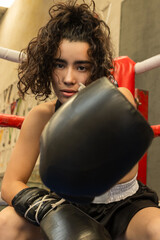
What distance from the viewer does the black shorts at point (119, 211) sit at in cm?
83

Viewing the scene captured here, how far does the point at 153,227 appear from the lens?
0.72 m

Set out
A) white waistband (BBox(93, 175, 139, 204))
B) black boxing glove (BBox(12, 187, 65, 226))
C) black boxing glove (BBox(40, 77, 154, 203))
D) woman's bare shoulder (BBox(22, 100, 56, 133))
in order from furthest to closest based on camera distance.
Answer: woman's bare shoulder (BBox(22, 100, 56, 133)) → white waistband (BBox(93, 175, 139, 204)) → black boxing glove (BBox(12, 187, 65, 226)) → black boxing glove (BBox(40, 77, 154, 203))

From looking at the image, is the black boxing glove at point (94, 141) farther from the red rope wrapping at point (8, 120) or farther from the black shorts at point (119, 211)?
the red rope wrapping at point (8, 120)

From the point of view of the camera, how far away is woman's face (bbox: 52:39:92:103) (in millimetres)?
909

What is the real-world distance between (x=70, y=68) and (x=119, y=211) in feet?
1.28

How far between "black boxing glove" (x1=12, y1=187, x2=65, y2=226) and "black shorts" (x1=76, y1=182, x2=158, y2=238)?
5.1 inches

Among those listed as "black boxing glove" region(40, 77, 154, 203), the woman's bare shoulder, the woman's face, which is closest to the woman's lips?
the woman's face

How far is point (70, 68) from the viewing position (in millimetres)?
916

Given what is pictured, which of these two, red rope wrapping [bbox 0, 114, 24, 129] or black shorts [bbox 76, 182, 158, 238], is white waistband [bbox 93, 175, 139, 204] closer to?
black shorts [bbox 76, 182, 158, 238]

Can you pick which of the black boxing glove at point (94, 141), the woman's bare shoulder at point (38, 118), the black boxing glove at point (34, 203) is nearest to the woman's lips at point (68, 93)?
the woman's bare shoulder at point (38, 118)

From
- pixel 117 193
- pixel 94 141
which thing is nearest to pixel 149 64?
pixel 117 193

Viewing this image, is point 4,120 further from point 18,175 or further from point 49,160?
point 49,160

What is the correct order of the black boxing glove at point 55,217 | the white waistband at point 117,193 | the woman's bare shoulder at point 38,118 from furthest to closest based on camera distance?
the woman's bare shoulder at point 38,118 < the white waistband at point 117,193 < the black boxing glove at point 55,217

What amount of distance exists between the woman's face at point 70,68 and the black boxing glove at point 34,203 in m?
0.26
